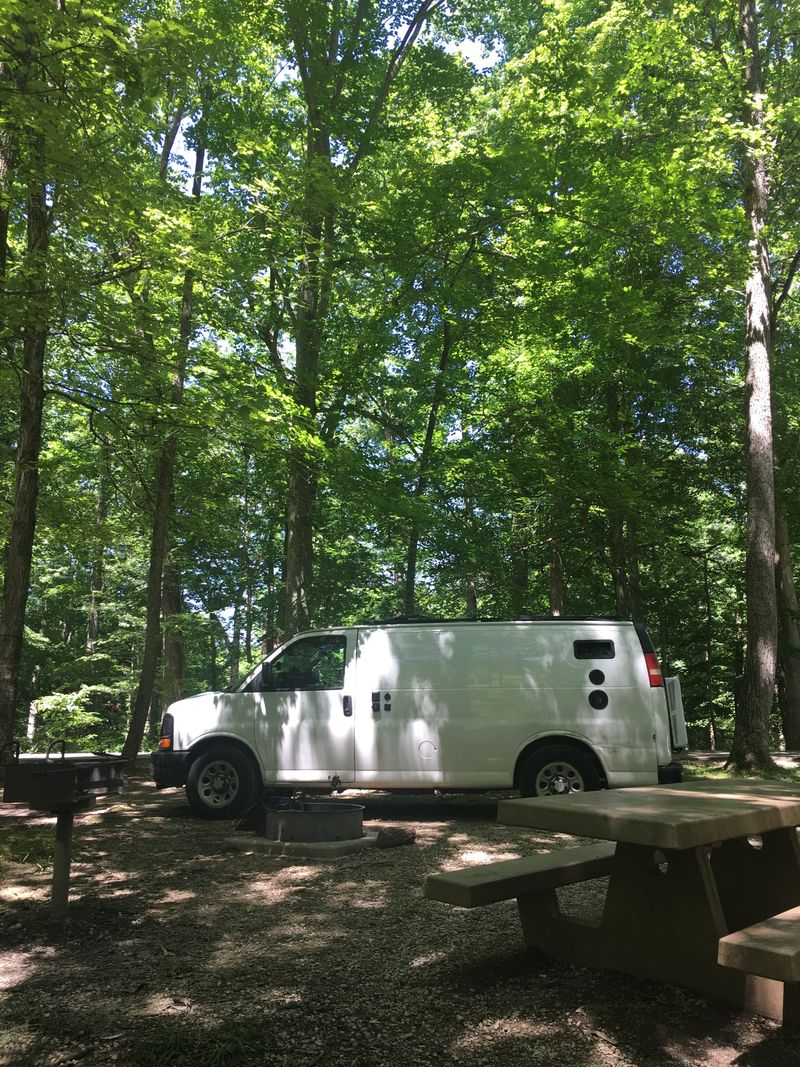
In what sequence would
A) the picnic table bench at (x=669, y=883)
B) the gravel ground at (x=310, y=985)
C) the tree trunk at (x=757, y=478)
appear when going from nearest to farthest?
the gravel ground at (x=310, y=985) → the picnic table bench at (x=669, y=883) → the tree trunk at (x=757, y=478)

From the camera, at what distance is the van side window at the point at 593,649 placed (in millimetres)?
8336

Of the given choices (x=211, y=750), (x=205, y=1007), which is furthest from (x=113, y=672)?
(x=205, y=1007)

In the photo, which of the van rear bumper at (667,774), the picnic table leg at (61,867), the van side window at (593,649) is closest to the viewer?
the picnic table leg at (61,867)

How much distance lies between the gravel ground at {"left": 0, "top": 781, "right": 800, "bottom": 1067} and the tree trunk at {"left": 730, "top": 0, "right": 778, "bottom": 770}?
738 centimetres

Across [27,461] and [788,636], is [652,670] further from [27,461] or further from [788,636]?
[788,636]

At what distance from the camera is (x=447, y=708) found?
8.38 metres

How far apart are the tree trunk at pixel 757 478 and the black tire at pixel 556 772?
4.73 meters

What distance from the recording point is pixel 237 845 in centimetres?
687

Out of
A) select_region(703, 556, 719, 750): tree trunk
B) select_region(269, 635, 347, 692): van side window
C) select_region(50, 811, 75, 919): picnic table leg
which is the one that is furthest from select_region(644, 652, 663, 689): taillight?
select_region(703, 556, 719, 750): tree trunk

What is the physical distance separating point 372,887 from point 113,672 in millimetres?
21592

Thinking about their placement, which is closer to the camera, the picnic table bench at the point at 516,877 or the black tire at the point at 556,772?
the picnic table bench at the point at 516,877

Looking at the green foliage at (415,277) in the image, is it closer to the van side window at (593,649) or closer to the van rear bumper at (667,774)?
the van side window at (593,649)

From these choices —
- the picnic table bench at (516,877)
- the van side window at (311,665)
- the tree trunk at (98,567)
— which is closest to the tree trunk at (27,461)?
the van side window at (311,665)

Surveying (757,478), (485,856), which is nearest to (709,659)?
(757,478)
